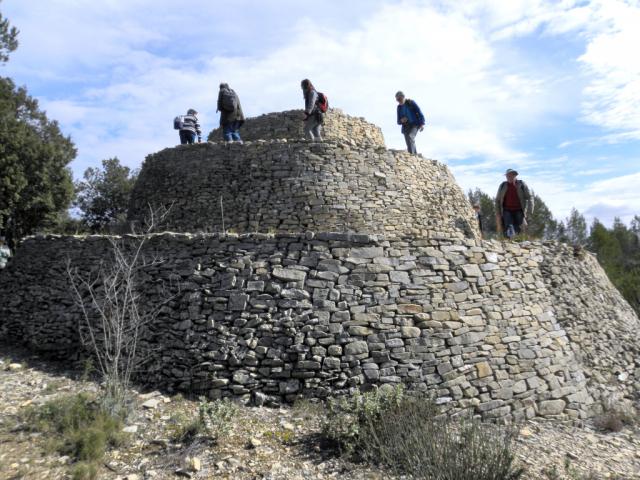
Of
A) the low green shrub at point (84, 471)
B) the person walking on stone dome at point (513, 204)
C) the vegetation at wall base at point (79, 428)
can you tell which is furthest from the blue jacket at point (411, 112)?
the low green shrub at point (84, 471)

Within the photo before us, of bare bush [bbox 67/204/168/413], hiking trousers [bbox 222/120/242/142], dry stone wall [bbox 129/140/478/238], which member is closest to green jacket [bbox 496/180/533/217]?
dry stone wall [bbox 129/140/478/238]

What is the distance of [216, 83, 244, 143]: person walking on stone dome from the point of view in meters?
12.3

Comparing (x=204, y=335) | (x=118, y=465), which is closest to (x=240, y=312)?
(x=204, y=335)

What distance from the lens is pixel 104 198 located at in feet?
60.4

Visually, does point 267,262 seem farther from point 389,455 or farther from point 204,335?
point 389,455

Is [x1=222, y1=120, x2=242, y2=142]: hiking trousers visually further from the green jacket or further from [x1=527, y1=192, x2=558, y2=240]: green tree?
[x1=527, y1=192, x2=558, y2=240]: green tree

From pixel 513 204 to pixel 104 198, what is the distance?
16311 mm

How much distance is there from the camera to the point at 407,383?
6.48 metres

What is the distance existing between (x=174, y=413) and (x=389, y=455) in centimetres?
309

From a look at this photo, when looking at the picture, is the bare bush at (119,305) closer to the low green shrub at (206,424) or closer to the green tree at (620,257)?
the low green shrub at (206,424)

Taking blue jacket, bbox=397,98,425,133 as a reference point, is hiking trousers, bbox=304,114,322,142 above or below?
below

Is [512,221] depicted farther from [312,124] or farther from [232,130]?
[232,130]

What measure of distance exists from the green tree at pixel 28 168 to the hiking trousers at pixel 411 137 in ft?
40.2

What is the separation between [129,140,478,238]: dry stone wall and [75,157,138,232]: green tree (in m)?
6.65
